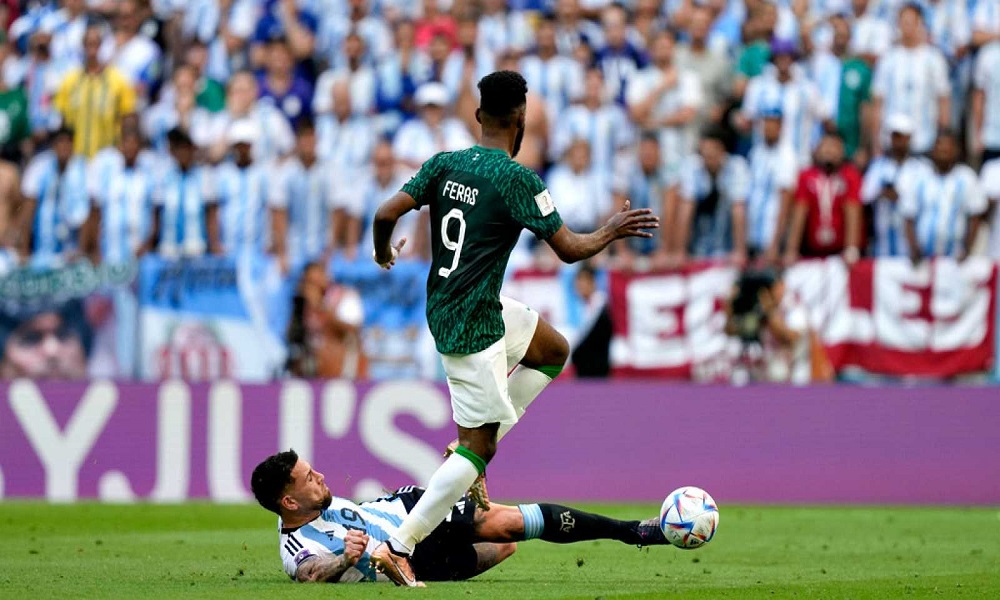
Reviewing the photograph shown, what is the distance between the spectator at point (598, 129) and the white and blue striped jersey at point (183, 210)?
12.8 feet

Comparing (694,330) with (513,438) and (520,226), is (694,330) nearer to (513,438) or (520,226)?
(513,438)

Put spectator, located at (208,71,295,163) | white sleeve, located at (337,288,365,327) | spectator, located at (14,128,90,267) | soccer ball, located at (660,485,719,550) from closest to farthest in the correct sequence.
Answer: soccer ball, located at (660,485,719,550) < white sleeve, located at (337,288,365,327) < spectator, located at (14,128,90,267) < spectator, located at (208,71,295,163)

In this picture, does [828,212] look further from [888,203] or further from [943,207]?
[943,207]

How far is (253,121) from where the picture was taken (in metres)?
19.2

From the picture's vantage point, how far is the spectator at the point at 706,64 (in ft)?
61.9

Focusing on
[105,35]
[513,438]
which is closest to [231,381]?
[513,438]

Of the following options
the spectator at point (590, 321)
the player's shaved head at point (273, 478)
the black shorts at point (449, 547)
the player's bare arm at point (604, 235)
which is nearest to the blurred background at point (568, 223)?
the spectator at point (590, 321)

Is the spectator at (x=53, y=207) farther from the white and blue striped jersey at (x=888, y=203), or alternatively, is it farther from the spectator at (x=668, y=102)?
the white and blue striped jersey at (x=888, y=203)

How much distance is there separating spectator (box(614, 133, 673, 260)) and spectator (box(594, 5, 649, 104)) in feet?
3.68

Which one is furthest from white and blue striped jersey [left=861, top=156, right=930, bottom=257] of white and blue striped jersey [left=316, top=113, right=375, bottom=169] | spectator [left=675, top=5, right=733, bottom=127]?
white and blue striped jersey [left=316, top=113, right=375, bottom=169]

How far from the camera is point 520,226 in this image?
340 inches

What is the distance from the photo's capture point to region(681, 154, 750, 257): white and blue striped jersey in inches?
697

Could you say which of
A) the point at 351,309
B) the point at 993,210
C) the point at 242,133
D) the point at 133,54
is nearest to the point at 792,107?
the point at 993,210

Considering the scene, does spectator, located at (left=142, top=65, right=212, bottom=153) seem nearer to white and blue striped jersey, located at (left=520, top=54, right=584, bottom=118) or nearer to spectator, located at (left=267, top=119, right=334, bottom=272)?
spectator, located at (left=267, top=119, right=334, bottom=272)
